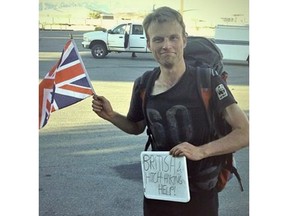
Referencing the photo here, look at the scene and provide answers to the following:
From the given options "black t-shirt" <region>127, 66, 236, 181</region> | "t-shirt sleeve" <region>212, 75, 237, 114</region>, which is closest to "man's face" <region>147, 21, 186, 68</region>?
"black t-shirt" <region>127, 66, 236, 181</region>

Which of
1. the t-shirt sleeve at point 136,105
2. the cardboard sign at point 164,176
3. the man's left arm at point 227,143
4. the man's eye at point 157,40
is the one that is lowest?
the cardboard sign at point 164,176

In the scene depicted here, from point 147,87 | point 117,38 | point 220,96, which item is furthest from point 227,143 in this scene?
point 117,38

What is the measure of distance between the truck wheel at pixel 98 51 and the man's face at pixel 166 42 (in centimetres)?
30

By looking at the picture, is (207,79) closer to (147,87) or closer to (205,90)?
(205,90)

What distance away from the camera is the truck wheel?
3098 mm

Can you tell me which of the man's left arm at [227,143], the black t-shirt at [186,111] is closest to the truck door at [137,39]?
the black t-shirt at [186,111]

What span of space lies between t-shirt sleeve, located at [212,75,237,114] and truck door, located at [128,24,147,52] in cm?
46

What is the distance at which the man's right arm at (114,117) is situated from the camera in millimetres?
3037

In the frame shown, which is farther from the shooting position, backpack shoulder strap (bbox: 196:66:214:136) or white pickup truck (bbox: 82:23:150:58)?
white pickup truck (bbox: 82:23:150:58)

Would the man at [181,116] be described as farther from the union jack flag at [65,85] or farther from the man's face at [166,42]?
the union jack flag at [65,85]

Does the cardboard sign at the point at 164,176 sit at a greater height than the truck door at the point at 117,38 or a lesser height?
lesser

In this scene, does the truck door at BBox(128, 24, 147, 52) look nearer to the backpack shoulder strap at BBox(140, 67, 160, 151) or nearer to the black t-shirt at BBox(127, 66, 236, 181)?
the backpack shoulder strap at BBox(140, 67, 160, 151)

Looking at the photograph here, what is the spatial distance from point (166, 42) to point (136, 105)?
1.35 ft

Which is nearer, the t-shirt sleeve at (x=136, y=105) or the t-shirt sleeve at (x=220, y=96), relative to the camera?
the t-shirt sleeve at (x=220, y=96)
